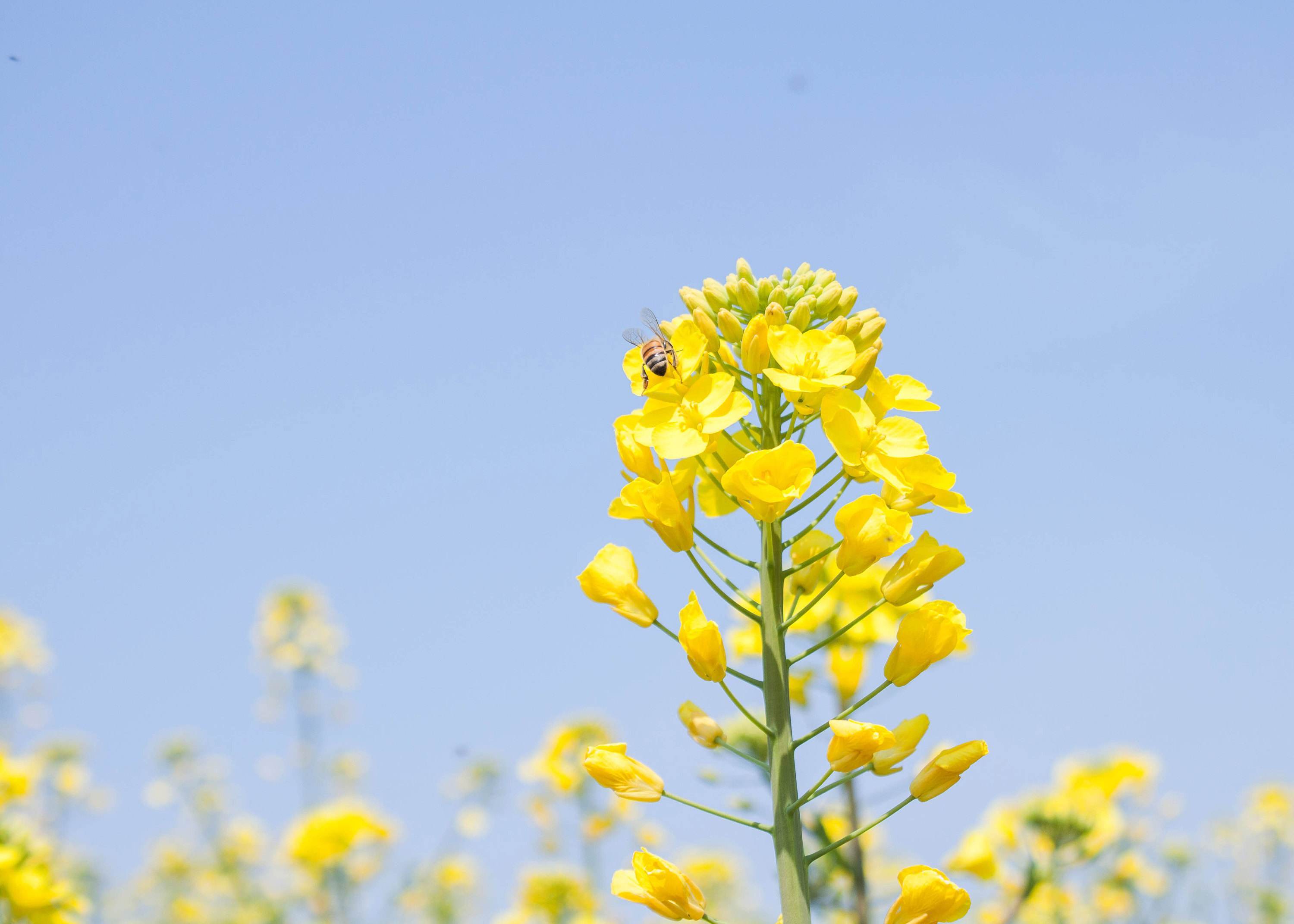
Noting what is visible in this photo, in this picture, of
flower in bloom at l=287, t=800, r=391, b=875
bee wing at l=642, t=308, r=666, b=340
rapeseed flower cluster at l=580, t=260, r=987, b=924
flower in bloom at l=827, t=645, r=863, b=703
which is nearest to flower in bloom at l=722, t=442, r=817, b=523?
rapeseed flower cluster at l=580, t=260, r=987, b=924

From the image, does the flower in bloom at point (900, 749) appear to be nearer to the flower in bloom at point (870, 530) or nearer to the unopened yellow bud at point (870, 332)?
the flower in bloom at point (870, 530)

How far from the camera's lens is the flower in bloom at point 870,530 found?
7.91 feet

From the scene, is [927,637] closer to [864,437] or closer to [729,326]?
[864,437]

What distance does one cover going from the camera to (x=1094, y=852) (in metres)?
5.93

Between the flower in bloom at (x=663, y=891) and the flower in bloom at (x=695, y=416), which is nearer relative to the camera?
the flower in bloom at (x=663, y=891)

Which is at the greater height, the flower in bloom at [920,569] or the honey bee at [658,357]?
the honey bee at [658,357]

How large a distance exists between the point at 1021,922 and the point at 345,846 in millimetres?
5600

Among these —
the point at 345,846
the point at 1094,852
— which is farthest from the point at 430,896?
the point at 1094,852

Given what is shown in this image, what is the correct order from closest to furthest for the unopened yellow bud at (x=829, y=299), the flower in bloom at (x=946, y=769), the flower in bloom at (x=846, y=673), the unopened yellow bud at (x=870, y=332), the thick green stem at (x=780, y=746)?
1. the thick green stem at (x=780, y=746)
2. the flower in bloom at (x=946, y=769)
3. the unopened yellow bud at (x=870, y=332)
4. the unopened yellow bud at (x=829, y=299)
5. the flower in bloom at (x=846, y=673)

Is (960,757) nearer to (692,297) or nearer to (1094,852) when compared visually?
(692,297)

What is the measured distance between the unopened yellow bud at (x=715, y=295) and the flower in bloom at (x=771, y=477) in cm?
65

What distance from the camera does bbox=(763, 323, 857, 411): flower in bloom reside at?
2.51m

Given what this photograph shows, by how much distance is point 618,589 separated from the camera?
103 inches

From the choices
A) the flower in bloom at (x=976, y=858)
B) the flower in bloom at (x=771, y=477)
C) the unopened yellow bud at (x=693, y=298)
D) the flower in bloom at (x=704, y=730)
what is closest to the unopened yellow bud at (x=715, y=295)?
the unopened yellow bud at (x=693, y=298)
